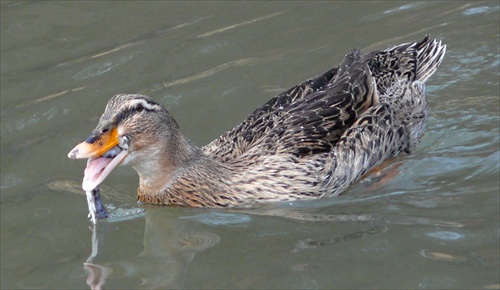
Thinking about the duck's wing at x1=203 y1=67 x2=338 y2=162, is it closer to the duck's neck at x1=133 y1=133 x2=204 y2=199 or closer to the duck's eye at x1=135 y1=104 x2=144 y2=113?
the duck's neck at x1=133 y1=133 x2=204 y2=199

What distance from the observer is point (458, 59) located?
11180mm

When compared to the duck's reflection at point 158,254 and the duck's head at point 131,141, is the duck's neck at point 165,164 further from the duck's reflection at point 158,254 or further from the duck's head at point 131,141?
the duck's reflection at point 158,254

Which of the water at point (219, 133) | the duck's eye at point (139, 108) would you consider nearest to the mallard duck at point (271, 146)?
the duck's eye at point (139, 108)

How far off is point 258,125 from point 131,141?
4.95 feet

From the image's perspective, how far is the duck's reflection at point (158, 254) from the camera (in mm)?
7219

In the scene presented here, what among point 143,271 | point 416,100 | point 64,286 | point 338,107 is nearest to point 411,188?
point 338,107

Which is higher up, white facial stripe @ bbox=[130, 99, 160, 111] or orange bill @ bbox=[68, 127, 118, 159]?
white facial stripe @ bbox=[130, 99, 160, 111]

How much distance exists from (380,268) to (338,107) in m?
2.57

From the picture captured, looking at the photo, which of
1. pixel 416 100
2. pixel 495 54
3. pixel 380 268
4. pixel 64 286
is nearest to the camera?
pixel 380 268

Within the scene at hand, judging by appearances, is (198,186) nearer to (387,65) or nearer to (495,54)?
(387,65)

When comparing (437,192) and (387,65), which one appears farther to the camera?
(387,65)

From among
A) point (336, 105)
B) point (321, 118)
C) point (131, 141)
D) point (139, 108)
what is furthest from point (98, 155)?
point (336, 105)

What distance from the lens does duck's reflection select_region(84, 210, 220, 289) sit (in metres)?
7.22

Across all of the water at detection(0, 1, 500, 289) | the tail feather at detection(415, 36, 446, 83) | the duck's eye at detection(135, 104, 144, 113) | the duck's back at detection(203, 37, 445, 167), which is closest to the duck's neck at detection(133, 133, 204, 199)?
the water at detection(0, 1, 500, 289)
